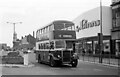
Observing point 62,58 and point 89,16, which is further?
point 89,16

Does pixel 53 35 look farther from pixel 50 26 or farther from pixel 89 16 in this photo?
pixel 89 16

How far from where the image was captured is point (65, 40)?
25.6 metres

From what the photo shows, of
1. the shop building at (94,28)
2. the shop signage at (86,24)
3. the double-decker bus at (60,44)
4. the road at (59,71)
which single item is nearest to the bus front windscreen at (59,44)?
the double-decker bus at (60,44)

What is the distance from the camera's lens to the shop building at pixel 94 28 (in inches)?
1689

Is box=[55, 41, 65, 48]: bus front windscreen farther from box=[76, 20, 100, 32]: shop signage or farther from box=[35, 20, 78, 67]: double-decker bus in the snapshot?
box=[76, 20, 100, 32]: shop signage

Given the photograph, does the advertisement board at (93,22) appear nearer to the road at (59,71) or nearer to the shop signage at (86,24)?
the shop signage at (86,24)

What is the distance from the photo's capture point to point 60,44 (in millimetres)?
25203

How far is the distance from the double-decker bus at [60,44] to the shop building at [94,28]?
12472 millimetres

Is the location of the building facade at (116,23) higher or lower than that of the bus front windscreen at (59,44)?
higher

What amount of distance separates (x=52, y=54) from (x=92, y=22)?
22.6m

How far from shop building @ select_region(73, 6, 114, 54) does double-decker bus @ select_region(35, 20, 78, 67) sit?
12.5 meters

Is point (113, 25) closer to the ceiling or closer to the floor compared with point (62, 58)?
closer to the ceiling

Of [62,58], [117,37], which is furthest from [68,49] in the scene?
[117,37]

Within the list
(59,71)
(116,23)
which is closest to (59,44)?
(59,71)
